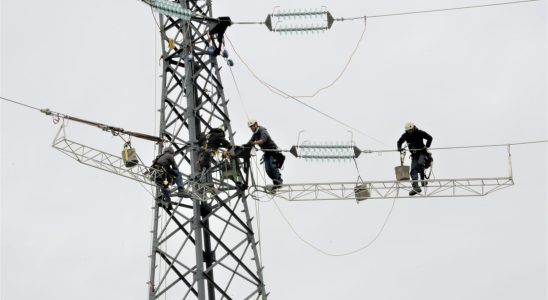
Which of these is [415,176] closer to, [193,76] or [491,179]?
[491,179]

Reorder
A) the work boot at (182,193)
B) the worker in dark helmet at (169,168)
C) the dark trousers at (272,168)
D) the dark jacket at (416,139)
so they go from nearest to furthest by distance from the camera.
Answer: the worker in dark helmet at (169,168) → the work boot at (182,193) → the dark jacket at (416,139) → the dark trousers at (272,168)

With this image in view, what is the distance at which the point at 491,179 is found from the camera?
42.0 m

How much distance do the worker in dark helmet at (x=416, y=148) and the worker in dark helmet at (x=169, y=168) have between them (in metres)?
6.10

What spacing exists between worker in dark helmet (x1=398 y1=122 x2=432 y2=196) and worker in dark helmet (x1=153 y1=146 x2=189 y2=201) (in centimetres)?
610

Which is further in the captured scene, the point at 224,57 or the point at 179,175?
the point at 224,57

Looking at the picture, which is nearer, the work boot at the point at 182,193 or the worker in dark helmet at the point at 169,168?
the worker in dark helmet at the point at 169,168

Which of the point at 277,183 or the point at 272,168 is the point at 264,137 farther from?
the point at 277,183

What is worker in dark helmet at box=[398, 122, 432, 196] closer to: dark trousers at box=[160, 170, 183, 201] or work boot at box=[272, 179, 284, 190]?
work boot at box=[272, 179, 284, 190]

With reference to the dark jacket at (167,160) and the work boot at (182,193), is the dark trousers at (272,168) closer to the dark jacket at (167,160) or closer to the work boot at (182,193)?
the work boot at (182,193)

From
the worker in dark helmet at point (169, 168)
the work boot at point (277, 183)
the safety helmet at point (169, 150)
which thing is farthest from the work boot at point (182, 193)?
the work boot at point (277, 183)

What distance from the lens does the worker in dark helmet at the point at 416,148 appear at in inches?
1645

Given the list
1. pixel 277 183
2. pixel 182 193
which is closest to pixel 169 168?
pixel 182 193

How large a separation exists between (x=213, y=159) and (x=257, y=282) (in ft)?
11.8

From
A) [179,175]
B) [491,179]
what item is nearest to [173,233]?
[179,175]
